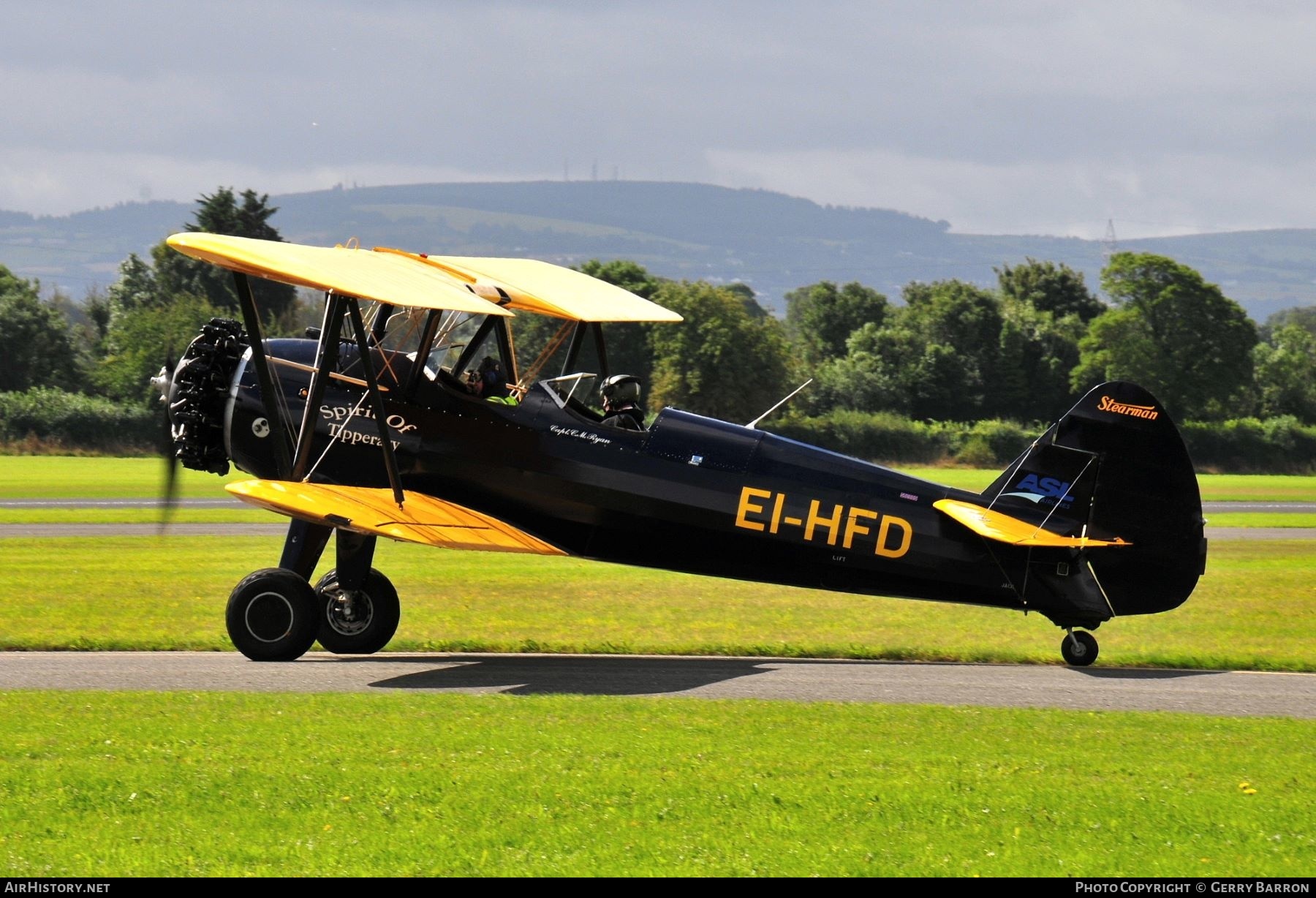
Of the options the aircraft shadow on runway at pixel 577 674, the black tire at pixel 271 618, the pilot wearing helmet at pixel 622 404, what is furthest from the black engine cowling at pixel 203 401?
the pilot wearing helmet at pixel 622 404

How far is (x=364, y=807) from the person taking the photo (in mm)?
7582

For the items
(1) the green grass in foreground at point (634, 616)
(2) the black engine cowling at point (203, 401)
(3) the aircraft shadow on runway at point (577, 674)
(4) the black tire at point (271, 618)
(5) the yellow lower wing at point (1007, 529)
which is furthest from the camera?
(1) the green grass in foreground at point (634, 616)

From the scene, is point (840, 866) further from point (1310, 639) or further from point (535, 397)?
point (1310, 639)

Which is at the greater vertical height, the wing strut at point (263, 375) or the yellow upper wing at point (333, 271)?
the yellow upper wing at point (333, 271)

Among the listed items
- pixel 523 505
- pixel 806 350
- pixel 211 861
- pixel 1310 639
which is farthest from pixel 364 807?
pixel 806 350

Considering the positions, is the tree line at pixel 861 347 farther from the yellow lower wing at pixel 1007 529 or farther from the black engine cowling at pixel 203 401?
the yellow lower wing at pixel 1007 529

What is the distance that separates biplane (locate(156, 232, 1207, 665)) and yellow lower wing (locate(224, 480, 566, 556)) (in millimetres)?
27

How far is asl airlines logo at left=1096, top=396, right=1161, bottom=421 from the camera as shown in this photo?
12.1m

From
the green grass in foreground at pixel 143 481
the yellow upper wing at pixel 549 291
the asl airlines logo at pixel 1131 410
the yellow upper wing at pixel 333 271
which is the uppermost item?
the yellow upper wing at pixel 549 291

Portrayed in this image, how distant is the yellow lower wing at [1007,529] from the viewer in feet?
39.5

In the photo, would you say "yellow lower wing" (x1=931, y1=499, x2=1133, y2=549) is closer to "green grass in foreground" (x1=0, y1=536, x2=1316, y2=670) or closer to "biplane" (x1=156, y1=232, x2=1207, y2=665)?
"biplane" (x1=156, y1=232, x2=1207, y2=665)

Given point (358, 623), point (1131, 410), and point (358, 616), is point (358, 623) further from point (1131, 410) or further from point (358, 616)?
point (1131, 410)

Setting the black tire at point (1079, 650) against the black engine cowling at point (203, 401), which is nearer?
the black tire at point (1079, 650)

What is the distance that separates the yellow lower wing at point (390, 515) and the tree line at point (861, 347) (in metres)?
47.4
